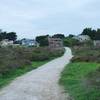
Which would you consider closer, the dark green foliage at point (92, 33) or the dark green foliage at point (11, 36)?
the dark green foliage at point (92, 33)

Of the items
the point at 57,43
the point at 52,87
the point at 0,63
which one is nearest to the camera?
the point at 52,87

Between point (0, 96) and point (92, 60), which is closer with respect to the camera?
point (0, 96)

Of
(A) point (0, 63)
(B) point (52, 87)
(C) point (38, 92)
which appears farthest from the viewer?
(A) point (0, 63)

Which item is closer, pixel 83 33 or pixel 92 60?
pixel 92 60

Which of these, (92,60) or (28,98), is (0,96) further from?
(92,60)

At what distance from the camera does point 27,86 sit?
1802cm

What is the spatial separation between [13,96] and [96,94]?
10.4ft

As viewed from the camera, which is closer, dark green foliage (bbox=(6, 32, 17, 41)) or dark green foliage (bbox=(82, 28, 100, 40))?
dark green foliage (bbox=(82, 28, 100, 40))

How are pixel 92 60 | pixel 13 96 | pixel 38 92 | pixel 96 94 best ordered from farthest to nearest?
pixel 92 60 → pixel 38 92 → pixel 13 96 → pixel 96 94

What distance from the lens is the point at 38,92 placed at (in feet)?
51.7

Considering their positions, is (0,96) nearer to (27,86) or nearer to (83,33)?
(27,86)

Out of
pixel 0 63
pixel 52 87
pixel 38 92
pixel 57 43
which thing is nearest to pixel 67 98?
pixel 38 92

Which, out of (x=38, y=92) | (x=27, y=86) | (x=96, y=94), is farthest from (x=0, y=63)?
(x=96, y=94)

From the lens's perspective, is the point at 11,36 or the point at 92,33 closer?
the point at 92,33
